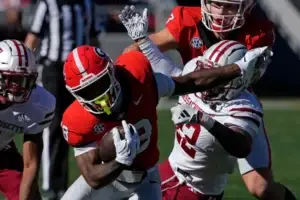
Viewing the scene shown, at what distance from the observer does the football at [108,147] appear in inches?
178

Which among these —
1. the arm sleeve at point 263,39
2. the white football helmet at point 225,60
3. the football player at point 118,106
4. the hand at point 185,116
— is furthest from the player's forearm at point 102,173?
the arm sleeve at point 263,39

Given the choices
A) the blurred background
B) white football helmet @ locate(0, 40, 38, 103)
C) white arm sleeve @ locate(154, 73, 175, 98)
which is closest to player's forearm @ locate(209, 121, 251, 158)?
white arm sleeve @ locate(154, 73, 175, 98)

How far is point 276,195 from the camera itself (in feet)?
18.6

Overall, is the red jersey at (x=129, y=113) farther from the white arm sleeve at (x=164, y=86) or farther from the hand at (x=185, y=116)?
the hand at (x=185, y=116)

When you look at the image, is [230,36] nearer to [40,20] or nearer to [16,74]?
[16,74]

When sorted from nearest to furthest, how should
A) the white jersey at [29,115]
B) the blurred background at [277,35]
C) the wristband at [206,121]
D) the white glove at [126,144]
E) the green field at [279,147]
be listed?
the white glove at [126,144] → the wristband at [206,121] → the white jersey at [29,115] → the green field at [279,147] → the blurred background at [277,35]

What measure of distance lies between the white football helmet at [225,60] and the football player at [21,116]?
0.86 m

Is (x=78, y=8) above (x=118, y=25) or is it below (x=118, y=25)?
above

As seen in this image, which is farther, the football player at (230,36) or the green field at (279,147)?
the green field at (279,147)

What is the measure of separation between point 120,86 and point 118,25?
8193mm

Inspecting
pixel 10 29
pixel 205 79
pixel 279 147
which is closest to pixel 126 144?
pixel 205 79

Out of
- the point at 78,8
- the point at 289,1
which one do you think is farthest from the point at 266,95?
the point at 78,8

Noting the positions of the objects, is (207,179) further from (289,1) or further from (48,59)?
(289,1)

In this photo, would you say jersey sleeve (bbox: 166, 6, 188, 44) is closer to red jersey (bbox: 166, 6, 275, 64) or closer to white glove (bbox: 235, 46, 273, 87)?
red jersey (bbox: 166, 6, 275, 64)
